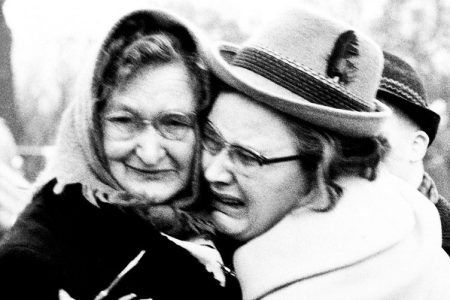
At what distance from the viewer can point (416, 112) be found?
3.31m

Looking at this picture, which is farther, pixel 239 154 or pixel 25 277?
pixel 239 154

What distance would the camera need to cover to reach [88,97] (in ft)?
6.75

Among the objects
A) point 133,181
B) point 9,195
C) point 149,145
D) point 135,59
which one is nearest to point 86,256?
point 133,181

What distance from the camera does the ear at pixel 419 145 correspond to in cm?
338

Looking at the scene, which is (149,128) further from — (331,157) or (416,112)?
(416,112)

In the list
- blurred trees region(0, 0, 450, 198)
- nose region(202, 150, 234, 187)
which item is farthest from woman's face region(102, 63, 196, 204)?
blurred trees region(0, 0, 450, 198)

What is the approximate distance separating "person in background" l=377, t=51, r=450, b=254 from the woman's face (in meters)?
1.41

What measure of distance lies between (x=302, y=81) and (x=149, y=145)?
563 mm

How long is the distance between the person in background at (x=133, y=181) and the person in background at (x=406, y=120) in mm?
1396

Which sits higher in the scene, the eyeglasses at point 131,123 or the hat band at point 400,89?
the eyeglasses at point 131,123

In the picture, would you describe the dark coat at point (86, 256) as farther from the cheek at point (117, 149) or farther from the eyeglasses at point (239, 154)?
the eyeglasses at point (239, 154)

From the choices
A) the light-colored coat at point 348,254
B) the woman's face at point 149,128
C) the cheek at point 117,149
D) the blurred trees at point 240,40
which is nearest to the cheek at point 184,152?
the woman's face at point 149,128

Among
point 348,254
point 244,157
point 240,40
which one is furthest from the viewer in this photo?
point 240,40

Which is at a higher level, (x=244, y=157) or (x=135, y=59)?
(x=135, y=59)
